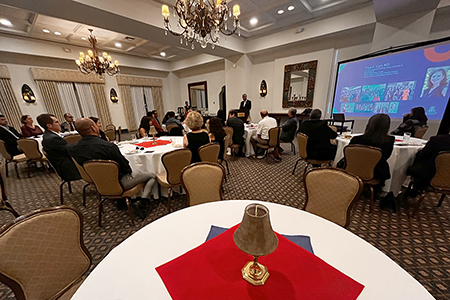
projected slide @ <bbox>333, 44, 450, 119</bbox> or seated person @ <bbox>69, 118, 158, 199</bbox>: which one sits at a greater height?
projected slide @ <bbox>333, 44, 450, 119</bbox>

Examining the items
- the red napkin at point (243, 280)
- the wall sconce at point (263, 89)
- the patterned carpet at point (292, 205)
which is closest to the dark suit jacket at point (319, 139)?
the patterned carpet at point (292, 205)

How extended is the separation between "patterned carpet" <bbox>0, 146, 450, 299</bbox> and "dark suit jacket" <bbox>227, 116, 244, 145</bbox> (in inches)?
33.8

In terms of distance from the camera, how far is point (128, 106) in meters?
8.81

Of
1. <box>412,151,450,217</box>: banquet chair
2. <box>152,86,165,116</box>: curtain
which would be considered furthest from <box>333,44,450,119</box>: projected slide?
<box>152,86,165,116</box>: curtain

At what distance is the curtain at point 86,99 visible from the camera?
735 centimetres

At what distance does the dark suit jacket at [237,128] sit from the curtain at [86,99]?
751 centimetres

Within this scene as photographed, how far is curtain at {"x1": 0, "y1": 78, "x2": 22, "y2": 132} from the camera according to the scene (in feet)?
18.8

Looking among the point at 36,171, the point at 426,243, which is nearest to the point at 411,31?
the point at 426,243

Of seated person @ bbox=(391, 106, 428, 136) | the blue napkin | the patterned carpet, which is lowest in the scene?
the patterned carpet

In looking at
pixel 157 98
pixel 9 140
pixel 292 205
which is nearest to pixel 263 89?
pixel 292 205

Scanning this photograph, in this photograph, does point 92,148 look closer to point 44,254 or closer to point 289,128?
point 44,254

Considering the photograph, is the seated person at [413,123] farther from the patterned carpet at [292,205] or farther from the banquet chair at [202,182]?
the banquet chair at [202,182]

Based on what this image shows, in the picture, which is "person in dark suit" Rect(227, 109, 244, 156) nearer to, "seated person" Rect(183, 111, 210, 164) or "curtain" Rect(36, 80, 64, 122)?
"seated person" Rect(183, 111, 210, 164)

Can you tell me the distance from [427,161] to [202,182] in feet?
9.07
